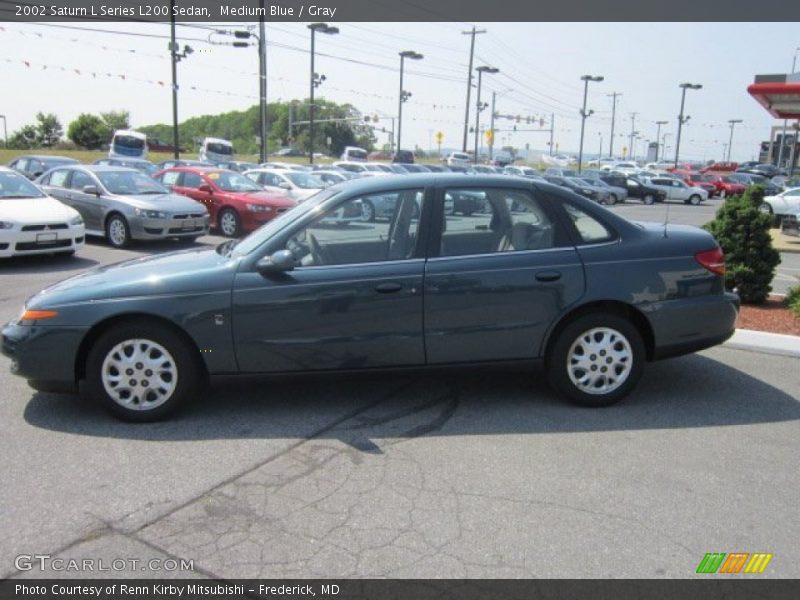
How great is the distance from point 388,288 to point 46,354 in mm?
2273

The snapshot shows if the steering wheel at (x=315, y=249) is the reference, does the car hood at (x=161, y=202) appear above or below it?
below

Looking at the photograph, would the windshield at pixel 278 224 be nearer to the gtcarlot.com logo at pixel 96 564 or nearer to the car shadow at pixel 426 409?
the car shadow at pixel 426 409

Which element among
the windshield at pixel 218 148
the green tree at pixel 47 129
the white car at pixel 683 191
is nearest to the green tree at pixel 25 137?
the green tree at pixel 47 129

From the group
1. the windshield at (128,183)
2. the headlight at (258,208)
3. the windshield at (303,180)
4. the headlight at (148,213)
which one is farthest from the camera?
the windshield at (303,180)

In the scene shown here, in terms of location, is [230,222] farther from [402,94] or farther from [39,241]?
[402,94]

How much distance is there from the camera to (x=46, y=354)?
4512 mm

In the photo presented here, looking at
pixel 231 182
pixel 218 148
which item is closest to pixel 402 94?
pixel 218 148

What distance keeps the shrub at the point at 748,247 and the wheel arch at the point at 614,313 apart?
12.5ft

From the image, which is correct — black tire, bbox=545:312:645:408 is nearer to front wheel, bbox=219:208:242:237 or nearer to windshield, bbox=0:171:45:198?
windshield, bbox=0:171:45:198

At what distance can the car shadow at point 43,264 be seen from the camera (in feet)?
34.2

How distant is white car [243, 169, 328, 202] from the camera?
1838 centimetres

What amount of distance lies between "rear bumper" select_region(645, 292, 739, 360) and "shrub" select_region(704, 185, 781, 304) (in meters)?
3.45

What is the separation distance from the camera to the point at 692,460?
161 inches
